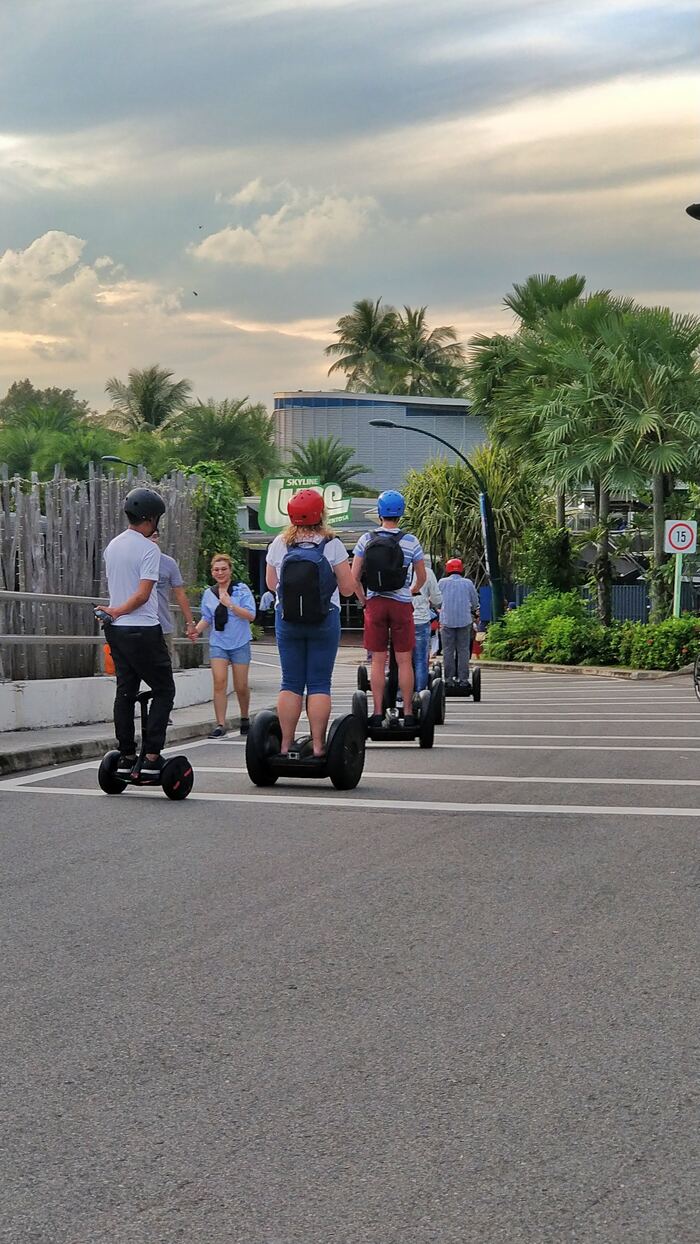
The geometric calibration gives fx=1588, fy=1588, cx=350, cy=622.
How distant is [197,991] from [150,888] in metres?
1.71

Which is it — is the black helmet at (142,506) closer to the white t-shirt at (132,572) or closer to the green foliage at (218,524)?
the white t-shirt at (132,572)

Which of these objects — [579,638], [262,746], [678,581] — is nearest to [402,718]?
[262,746]

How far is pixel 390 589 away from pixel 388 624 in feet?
1.86

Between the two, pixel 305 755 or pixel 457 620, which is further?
pixel 457 620

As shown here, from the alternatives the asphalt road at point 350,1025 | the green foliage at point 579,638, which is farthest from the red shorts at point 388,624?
the green foliage at point 579,638

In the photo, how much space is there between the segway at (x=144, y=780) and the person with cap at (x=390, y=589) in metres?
2.63

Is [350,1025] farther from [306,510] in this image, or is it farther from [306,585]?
[306,510]

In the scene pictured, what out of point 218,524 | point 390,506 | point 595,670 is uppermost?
point 218,524

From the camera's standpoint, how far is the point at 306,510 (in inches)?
384

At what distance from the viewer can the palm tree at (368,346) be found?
89.9 m

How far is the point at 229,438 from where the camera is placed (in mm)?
77938

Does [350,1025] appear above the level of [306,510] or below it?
below

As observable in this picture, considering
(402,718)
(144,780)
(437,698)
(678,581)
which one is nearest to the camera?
(144,780)

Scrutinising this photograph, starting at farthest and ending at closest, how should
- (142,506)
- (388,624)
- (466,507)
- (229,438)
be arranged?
1. (229,438)
2. (466,507)
3. (388,624)
4. (142,506)
